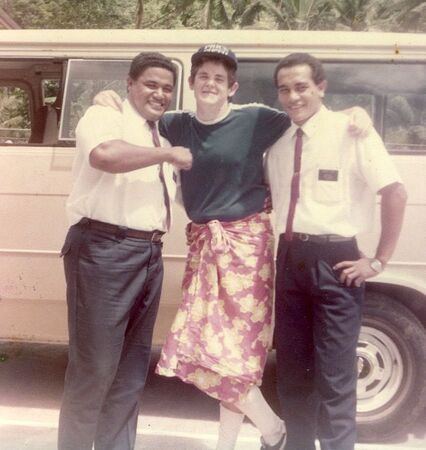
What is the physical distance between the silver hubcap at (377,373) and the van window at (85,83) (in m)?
1.73

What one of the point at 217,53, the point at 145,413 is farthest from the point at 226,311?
the point at 145,413

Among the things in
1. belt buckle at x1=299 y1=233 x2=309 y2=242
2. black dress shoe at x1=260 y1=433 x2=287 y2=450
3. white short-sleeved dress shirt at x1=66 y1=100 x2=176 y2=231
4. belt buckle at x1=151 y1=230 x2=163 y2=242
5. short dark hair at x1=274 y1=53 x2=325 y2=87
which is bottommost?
black dress shoe at x1=260 y1=433 x2=287 y2=450

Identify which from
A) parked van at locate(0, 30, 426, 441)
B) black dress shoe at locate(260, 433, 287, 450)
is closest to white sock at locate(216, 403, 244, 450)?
black dress shoe at locate(260, 433, 287, 450)

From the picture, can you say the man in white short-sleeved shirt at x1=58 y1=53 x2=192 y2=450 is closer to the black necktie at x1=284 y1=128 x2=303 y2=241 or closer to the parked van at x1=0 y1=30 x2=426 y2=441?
the black necktie at x1=284 y1=128 x2=303 y2=241

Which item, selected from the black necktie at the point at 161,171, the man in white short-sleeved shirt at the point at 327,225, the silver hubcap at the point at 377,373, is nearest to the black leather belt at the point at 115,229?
the black necktie at the point at 161,171

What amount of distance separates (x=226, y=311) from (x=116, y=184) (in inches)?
28.6

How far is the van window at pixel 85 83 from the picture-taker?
3.43 metres

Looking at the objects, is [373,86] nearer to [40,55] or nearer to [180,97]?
[180,97]

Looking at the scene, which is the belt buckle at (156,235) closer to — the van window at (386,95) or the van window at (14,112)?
the van window at (386,95)

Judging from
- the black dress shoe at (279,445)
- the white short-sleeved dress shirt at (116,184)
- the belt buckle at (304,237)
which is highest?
the white short-sleeved dress shirt at (116,184)

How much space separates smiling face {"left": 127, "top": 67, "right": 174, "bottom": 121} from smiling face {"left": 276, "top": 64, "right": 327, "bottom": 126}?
48 centimetres

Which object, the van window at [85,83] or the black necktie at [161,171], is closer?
the black necktie at [161,171]

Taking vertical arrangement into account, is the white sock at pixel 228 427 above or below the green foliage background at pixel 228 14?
below

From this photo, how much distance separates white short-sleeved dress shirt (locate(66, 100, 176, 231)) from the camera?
2562 mm
